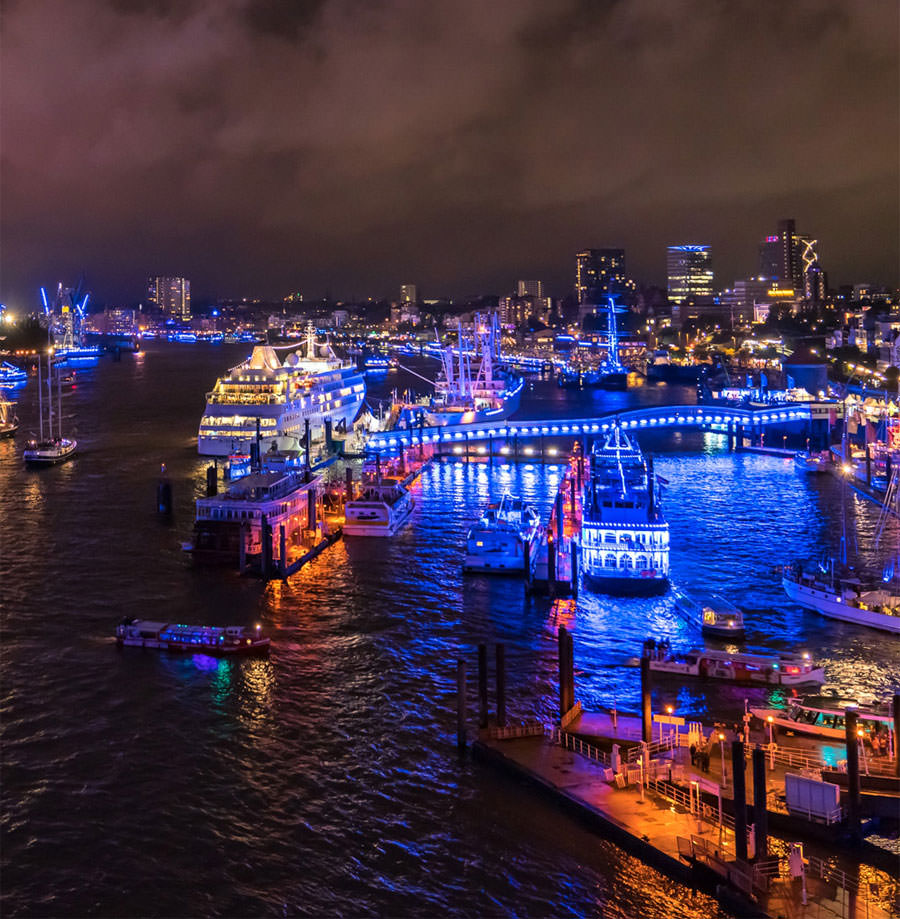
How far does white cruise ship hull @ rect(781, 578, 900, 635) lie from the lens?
16.4m

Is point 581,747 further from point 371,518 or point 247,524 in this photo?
point 371,518

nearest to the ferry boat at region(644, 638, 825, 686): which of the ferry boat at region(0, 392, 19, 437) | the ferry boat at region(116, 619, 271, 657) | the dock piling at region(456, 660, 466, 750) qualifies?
the dock piling at region(456, 660, 466, 750)

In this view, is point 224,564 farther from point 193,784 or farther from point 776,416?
point 776,416

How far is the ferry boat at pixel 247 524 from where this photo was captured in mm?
20969

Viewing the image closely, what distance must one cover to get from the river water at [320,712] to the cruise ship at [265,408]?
10012 mm

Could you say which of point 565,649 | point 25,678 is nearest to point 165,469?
point 25,678

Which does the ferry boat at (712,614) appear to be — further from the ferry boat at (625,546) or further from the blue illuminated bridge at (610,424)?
the blue illuminated bridge at (610,424)

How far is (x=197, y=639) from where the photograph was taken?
1590 cm

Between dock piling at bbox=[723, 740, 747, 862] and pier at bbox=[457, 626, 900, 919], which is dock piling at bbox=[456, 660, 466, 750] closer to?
pier at bbox=[457, 626, 900, 919]

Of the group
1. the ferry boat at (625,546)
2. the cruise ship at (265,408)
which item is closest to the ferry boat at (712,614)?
the ferry boat at (625,546)

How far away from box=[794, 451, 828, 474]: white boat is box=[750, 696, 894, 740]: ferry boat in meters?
22.3

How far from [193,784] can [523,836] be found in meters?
4.04

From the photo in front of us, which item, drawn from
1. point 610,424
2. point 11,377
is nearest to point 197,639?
point 610,424

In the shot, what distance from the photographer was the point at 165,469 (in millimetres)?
33531
